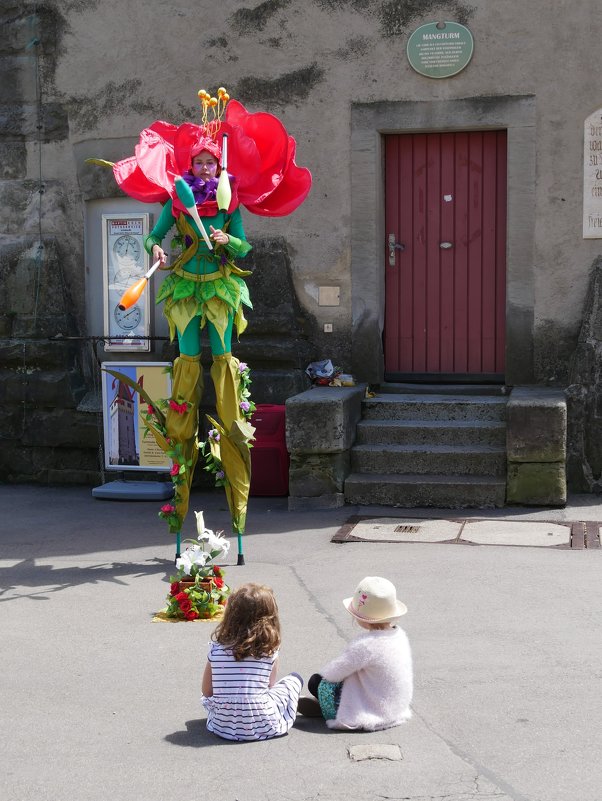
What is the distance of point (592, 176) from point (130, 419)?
415 centimetres

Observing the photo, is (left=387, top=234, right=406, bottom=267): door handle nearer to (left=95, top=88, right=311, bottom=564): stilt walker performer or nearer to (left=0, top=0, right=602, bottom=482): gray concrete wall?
(left=0, top=0, right=602, bottom=482): gray concrete wall

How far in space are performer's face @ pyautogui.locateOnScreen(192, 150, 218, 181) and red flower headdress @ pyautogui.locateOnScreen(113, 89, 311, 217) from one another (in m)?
0.05

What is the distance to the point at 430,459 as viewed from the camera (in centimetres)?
856

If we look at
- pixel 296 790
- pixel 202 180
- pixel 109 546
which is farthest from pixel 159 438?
pixel 296 790

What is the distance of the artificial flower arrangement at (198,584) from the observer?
579 cm

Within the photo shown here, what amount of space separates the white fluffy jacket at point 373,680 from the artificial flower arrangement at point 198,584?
1.55 meters

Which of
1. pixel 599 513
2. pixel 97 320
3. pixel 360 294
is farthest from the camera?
pixel 97 320

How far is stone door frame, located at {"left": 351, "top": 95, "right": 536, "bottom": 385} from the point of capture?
9.11 meters

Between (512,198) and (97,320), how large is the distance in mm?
3719

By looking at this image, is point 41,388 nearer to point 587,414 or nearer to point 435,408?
point 435,408

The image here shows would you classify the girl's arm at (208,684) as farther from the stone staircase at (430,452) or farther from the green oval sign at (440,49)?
the green oval sign at (440,49)

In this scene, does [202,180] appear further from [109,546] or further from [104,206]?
[104,206]

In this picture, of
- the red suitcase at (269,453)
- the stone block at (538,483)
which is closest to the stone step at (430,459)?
the stone block at (538,483)

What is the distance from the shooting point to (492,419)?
29.3 feet
